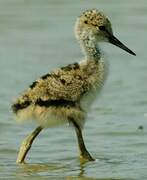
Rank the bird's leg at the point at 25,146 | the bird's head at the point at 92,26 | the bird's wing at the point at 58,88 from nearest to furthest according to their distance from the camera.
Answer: the bird's wing at the point at 58,88
the bird's leg at the point at 25,146
the bird's head at the point at 92,26

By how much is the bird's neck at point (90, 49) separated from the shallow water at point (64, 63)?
78cm

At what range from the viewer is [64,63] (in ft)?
42.2

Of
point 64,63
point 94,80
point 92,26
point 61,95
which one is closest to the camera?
point 61,95

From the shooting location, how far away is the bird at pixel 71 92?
861 cm

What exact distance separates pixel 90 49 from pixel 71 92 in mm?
623

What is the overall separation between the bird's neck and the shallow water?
78 centimetres

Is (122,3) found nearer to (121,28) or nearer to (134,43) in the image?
(121,28)

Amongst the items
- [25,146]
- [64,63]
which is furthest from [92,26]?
[64,63]

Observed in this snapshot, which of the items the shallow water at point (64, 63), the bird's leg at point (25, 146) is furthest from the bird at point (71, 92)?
the shallow water at point (64, 63)

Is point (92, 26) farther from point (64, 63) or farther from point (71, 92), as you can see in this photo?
point (64, 63)

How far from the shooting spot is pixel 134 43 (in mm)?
13633

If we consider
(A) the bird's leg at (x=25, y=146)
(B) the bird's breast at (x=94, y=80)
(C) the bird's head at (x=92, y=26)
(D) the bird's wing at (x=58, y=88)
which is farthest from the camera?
(C) the bird's head at (x=92, y=26)

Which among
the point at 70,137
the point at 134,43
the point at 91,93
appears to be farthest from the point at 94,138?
the point at 134,43

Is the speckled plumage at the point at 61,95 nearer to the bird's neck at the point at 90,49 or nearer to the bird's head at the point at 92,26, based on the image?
the bird's neck at the point at 90,49
